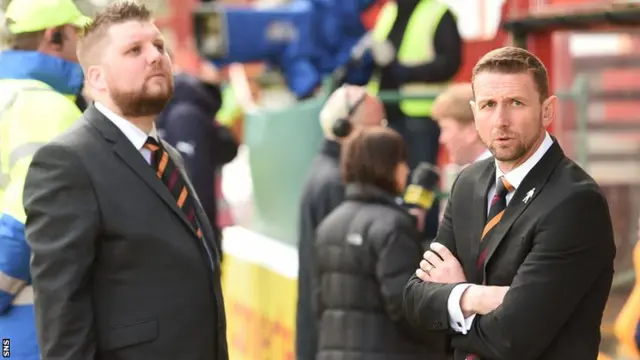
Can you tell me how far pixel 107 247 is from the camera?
3.71m

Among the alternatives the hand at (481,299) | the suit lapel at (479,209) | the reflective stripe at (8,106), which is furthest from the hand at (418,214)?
the hand at (481,299)

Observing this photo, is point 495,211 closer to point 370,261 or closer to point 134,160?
point 134,160

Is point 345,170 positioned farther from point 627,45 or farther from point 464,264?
point 627,45

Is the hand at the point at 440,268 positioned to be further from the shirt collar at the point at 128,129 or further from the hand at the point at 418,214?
the hand at the point at 418,214

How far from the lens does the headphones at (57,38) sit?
443cm

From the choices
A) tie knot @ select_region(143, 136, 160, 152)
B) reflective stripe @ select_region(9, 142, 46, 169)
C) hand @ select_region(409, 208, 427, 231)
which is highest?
tie knot @ select_region(143, 136, 160, 152)

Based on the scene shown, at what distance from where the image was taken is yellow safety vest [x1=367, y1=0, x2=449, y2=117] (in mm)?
6477

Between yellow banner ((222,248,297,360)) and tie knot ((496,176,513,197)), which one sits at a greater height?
tie knot ((496,176,513,197))

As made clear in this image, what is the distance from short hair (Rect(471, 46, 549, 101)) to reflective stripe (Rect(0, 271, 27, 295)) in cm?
169

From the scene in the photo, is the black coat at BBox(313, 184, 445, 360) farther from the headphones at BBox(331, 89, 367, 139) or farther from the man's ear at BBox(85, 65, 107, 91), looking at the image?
the man's ear at BBox(85, 65, 107, 91)

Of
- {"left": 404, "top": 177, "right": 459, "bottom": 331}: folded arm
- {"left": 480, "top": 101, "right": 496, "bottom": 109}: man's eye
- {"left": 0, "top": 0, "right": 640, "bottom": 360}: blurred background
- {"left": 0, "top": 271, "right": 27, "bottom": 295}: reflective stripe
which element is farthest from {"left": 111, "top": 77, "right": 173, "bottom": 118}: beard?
{"left": 0, "top": 0, "right": 640, "bottom": 360}: blurred background

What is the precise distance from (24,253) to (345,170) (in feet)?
4.81

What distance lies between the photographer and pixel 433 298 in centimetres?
337

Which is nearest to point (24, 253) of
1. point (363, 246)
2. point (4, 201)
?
point (4, 201)
